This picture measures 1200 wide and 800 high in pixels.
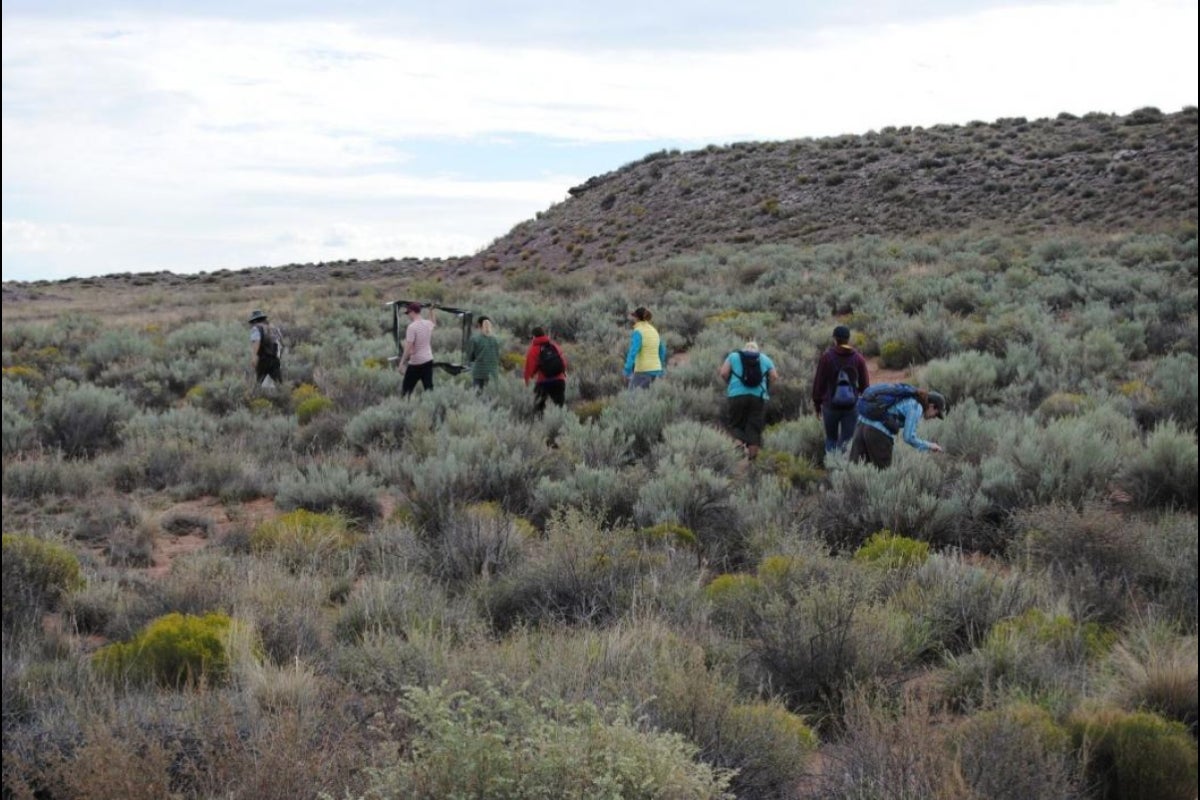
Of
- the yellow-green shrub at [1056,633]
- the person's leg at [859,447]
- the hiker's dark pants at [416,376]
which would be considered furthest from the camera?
the hiker's dark pants at [416,376]

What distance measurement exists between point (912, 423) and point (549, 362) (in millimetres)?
5926

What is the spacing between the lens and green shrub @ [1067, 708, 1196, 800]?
167 inches

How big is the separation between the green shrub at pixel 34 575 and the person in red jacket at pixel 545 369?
7004mm

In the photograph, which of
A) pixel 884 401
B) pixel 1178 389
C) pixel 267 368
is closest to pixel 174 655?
pixel 884 401

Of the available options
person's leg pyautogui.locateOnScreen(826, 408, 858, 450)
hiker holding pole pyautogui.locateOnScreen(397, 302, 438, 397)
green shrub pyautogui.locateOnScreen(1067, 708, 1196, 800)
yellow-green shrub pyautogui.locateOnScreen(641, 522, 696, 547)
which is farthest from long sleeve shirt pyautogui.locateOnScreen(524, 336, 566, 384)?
green shrub pyautogui.locateOnScreen(1067, 708, 1196, 800)

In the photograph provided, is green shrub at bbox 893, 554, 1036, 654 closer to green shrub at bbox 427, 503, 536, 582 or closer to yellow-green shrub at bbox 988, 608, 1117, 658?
yellow-green shrub at bbox 988, 608, 1117, 658

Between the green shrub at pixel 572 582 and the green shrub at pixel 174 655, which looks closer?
the green shrub at pixel 174 655

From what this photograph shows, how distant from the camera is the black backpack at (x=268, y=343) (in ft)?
56.1

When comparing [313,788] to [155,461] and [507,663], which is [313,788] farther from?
[155,461]

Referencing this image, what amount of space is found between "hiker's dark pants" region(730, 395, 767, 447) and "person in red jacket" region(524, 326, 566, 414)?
2983 millimetres

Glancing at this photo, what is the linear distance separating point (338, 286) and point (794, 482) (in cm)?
3317

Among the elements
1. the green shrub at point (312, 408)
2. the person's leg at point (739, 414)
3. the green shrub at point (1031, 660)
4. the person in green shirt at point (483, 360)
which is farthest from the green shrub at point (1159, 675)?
the green shrub at point (312, 408)

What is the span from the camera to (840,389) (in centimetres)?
1091

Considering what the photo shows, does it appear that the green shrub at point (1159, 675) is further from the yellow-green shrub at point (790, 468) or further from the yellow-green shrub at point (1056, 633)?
the yellow-green shrub at point (790, 468)
